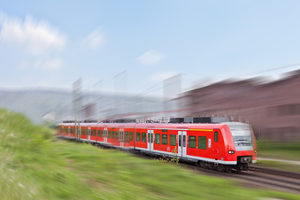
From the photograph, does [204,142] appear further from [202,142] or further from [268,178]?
[268,178]

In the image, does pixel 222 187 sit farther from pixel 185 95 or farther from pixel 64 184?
pixel 185 95

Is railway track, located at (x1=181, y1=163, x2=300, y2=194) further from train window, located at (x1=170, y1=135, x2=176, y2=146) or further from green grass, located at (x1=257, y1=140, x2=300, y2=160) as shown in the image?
green grass, located at (x1=257, y1=140, x2=300, y2=160)

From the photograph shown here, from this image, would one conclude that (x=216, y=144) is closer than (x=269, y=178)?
No

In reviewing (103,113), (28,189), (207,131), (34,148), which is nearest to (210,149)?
(207,131)

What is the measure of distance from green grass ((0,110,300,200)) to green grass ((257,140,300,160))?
1784 cm

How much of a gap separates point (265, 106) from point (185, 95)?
7.25 feet

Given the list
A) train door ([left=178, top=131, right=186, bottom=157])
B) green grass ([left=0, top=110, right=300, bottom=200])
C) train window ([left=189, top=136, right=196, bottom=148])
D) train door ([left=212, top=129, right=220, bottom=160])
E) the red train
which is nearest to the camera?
green grass ([left=0, top=110, right=300, bottom=200])

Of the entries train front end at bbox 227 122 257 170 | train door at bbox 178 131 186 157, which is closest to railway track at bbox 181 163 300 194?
train front end at bbox 227 122 257 170

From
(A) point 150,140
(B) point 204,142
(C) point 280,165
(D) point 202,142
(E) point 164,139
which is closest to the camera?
(B) point 204,142

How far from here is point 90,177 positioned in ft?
A: 13.4

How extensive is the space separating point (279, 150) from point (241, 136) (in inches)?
359

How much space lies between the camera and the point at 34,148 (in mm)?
4984

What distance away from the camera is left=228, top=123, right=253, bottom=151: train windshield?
48.1 ft

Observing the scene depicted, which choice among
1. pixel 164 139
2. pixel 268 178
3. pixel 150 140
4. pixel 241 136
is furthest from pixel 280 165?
pixel 150 140
